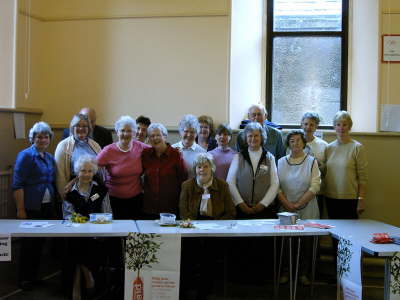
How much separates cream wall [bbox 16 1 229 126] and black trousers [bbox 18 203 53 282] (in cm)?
164

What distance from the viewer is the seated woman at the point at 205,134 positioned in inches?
171

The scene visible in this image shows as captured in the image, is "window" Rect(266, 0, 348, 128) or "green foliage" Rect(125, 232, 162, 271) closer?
"green foliage" Rect(125, 232, 162, 271)

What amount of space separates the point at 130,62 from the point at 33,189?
2061mm

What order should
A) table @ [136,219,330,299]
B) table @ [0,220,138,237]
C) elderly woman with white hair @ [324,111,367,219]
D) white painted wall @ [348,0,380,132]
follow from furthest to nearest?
white painted wall @ [348,0,380,132], elderly woman with white hair @ [324,111,367,219], table @ [136,219,330,299], table @ [0,220,138,237]

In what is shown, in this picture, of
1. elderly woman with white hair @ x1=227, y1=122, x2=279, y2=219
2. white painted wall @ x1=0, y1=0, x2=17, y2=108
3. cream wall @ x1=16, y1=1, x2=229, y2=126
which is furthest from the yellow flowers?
white painted wall @ x1=0, y1=0, x2=17, y2=108

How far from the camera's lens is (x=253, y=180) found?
386 cm

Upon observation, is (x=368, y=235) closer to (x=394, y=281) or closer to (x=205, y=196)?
(x=394, y=281)

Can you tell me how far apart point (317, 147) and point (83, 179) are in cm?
223

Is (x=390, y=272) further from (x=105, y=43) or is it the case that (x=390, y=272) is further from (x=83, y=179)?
(x=105, y=43)

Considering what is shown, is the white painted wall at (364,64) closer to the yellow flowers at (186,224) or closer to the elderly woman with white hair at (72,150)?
the yellow flowers at (186,224)

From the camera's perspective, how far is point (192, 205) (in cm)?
362

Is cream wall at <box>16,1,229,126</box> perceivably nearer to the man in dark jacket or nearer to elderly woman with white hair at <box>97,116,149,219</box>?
the man in dark jacket

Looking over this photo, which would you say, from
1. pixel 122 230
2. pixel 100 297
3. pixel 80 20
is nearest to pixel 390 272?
pixel 122 230

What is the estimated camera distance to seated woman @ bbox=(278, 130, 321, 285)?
3.88 meters
